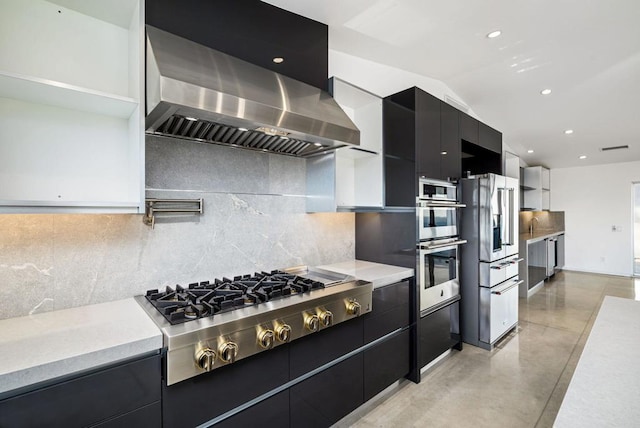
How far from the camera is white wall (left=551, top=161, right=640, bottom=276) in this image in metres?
6.63

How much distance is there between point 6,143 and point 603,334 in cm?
273

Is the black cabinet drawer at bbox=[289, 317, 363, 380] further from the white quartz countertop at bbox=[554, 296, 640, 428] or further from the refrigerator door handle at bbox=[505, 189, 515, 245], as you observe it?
the refrigerator door handle at bbox=[505, 189, 515, 245]

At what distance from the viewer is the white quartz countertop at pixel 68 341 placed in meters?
0.96

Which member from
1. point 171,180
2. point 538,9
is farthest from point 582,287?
point 171,180

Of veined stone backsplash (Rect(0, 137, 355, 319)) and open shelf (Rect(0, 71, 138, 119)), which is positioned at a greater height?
open shelf (Rect(0, 71, 138, 119))

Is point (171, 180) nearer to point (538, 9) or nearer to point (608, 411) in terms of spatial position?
point (608, 411)

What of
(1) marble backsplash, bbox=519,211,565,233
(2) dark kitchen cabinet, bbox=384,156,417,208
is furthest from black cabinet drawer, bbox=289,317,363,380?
(1) marble backsplash, bbox=519,211,565,233

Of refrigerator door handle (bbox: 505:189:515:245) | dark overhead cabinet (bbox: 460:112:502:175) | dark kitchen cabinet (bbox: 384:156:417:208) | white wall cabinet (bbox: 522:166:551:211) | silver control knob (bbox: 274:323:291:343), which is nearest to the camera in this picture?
silver control knob (bbox: 274:323:291:343)

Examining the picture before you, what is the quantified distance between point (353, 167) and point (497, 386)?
2192mm

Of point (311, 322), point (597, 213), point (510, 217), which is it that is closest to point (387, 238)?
point (311, 322)

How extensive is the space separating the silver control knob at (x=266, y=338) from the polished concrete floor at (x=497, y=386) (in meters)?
1.04

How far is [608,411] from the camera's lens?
792 mm

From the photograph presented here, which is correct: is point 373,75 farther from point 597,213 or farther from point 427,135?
point 597,213

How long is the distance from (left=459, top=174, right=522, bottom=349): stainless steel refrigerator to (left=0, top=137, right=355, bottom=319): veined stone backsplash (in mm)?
1573
